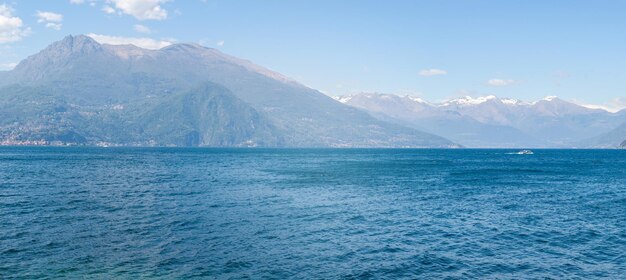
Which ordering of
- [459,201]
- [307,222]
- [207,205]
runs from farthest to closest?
1. [459,201]
2. [207,205]
3. [307,222]

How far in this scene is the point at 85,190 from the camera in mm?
84438

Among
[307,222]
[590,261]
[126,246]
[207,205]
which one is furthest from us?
[207,205]

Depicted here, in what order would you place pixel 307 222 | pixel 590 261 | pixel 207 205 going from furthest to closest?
pixel 207 205 < pixel 307 222 < pixel 590 261

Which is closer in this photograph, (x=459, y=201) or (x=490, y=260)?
(x=490, y=260)

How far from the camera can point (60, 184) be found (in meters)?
93.6

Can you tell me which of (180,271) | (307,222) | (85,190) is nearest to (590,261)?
(307,222)

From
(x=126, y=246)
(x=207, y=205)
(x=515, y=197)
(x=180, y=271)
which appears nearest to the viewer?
(x=180, y=271)

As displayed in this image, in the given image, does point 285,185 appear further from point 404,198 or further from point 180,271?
point 180,271

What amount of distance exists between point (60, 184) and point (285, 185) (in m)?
45.0

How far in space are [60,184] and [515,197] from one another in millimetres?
86368

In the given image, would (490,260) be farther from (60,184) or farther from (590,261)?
(60,184)

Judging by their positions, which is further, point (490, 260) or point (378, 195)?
point (378, 195)

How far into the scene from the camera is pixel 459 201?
7525cm

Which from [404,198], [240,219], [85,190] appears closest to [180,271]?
[240,219]
